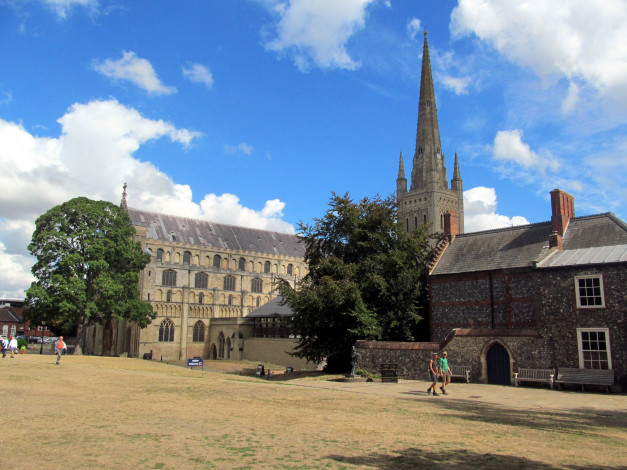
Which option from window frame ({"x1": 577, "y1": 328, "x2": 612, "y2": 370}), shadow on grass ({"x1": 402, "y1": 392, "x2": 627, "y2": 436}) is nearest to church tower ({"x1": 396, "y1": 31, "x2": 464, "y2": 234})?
window frame ({"x1": 577, "y1": 328, "x2": 612, "y2": 370})

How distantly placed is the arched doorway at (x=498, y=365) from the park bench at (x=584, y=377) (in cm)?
239

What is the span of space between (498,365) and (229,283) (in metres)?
57.4

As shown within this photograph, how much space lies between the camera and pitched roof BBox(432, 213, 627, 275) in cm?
2784

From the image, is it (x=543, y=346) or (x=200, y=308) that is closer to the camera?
(x=543, y=346)

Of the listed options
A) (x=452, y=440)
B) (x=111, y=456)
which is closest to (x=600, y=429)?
(x=452, y=440)

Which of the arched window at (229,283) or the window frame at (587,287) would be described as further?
the arched window at (229,283)

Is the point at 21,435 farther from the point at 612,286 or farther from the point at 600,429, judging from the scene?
the point at 612,286

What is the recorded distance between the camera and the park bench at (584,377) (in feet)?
75.2

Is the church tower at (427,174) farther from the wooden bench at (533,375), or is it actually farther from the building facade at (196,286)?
the wooden bench at (533,375)

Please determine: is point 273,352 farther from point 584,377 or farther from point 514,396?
point 514,396

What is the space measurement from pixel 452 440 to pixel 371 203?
25270 millimetres

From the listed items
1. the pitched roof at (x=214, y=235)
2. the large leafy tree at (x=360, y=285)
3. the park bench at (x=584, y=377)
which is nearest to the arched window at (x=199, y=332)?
the pitched roof at (x=214, y=235)

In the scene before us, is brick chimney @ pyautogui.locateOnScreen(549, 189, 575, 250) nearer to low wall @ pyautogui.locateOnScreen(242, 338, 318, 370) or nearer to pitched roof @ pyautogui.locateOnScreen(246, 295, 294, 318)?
low wall @ pyautogui.locateOnScreen(242, 338, 318, 370)

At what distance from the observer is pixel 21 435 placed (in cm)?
1067
